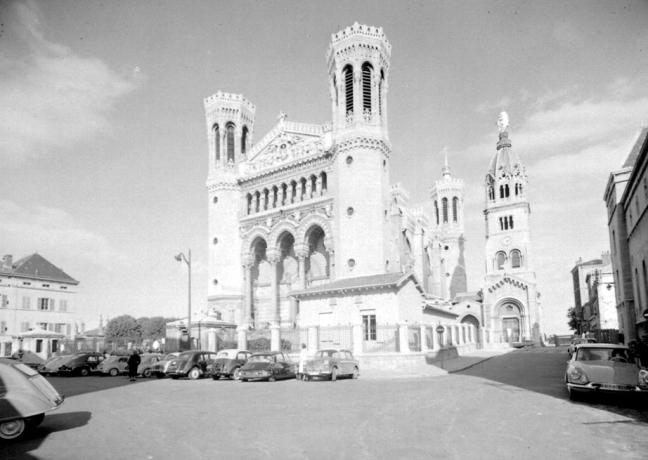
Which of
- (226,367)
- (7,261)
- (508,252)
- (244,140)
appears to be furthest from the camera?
(508,252)

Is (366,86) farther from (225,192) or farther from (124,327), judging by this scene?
(124,327)

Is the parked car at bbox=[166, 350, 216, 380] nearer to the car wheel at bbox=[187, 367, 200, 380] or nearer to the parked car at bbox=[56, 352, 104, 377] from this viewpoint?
the car wheel at bbox=[187, 367, 200, 380]

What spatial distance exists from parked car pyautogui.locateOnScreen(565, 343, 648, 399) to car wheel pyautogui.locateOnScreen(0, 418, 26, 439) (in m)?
11.5

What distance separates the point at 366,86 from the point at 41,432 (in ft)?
111

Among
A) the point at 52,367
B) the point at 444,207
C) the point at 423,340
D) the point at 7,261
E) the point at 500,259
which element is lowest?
the point at 52,367

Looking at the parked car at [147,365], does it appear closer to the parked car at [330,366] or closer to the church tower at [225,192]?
the parked car at [330,366]

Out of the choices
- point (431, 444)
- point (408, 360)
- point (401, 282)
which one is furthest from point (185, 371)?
point (431, 444)

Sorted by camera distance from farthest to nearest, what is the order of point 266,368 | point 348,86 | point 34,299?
point 34,299
point 348,86
point 266,368

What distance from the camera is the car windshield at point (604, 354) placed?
13258mm

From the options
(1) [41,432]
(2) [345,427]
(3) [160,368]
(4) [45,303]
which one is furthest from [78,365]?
(4) [45,303]

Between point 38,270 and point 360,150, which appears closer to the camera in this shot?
point 360,150

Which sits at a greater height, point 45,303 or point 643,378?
point 45,303

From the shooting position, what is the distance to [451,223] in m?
79.1

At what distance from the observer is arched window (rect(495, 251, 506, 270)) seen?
229ft
